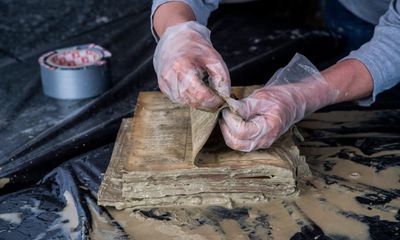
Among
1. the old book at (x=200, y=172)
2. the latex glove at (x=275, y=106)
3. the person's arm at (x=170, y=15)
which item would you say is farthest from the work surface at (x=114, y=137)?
the person's arm at (x=170, y=15)

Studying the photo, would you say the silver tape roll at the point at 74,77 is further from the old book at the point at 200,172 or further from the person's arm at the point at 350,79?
the person's arm at the point at 350,79

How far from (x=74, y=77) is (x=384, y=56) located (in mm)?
812

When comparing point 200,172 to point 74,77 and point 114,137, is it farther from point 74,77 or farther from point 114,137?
point 74,77

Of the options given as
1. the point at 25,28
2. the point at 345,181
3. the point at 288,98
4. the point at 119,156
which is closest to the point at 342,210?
the point at 345,181

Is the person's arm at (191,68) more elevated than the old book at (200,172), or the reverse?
the person's arm at (191,68)

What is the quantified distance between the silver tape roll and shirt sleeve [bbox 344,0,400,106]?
0.70 meters

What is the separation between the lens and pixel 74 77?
5.28 ft

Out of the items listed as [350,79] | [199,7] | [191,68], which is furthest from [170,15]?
[350,79]

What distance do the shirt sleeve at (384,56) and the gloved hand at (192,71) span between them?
363mm

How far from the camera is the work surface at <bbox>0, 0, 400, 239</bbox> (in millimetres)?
1069

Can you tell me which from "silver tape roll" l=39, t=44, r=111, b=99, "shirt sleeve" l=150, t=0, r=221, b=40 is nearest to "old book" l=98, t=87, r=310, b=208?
"shirt sleeve" l=150, t=0, r=221, b=40

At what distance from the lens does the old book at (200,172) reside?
1082 mm

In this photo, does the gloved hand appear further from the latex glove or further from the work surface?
the work surface

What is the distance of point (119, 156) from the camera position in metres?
1.24
